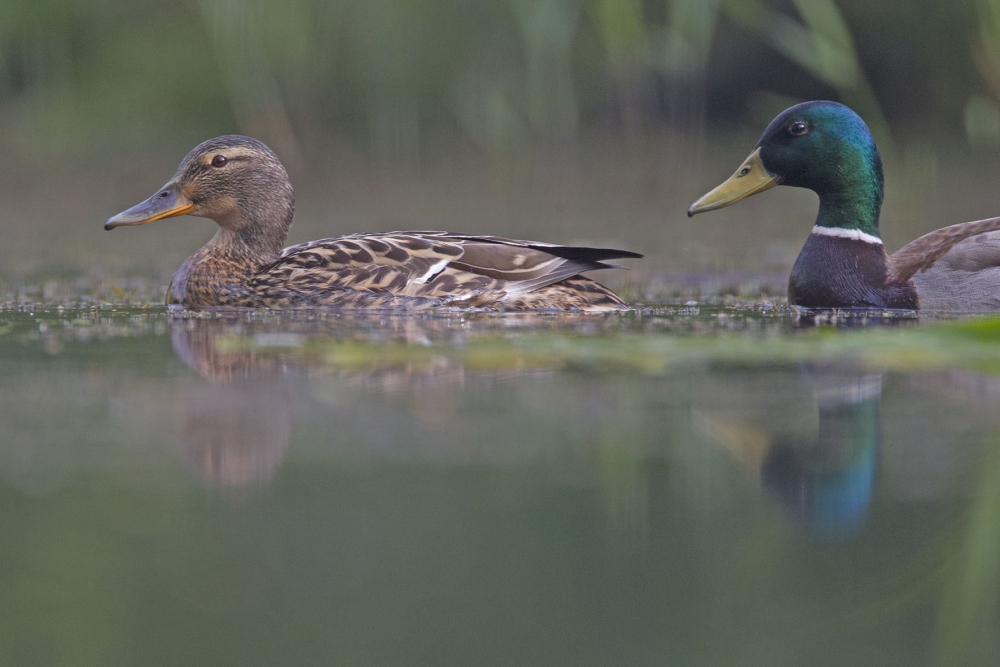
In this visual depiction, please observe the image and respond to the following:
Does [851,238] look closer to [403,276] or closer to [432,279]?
[432,279]

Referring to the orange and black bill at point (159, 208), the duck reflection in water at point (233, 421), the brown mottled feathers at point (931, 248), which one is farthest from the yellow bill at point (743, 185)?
the duck reflection in water at point (233, 421)

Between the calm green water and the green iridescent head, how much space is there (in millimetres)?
2124

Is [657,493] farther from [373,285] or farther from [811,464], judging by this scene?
[373,285]

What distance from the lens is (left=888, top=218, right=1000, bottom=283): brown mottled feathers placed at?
20.2 ft

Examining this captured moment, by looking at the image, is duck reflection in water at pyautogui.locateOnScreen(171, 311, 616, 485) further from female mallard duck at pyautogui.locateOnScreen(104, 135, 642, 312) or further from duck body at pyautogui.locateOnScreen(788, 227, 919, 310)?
duck body at pyautogui.locateOnScreen(788, 227, 919, 310)

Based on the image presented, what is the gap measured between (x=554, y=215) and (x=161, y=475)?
7.85 m

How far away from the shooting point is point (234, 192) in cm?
677

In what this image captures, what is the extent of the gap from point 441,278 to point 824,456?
334 cm

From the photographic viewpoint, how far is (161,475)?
2.89m

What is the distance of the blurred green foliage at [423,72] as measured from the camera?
10078mm

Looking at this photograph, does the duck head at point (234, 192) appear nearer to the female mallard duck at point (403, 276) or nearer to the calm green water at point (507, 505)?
the female mallard duck at point (403, 276)

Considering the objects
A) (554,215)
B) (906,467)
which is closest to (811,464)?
(906,467)

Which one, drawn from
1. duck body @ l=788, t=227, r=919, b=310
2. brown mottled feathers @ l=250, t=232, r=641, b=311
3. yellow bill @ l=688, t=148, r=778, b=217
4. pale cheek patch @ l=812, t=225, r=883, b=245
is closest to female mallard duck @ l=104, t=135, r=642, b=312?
brown mottled feathers @ l=250, t=232, r=641, b=311

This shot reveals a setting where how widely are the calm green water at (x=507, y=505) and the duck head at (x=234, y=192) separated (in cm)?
223
